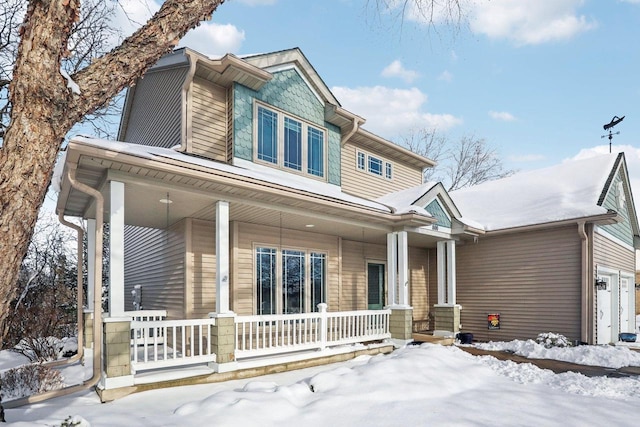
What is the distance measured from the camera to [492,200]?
12430mm

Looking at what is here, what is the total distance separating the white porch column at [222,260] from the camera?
6117 millimetres

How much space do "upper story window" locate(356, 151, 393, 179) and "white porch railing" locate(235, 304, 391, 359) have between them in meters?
4.47

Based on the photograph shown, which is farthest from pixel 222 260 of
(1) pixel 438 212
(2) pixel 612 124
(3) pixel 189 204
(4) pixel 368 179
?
(2) pixel 612 124

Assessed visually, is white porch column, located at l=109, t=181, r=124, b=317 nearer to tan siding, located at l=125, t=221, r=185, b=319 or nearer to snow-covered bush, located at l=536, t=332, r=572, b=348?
tan siding, located at l=125, t=221, r=185, b=319

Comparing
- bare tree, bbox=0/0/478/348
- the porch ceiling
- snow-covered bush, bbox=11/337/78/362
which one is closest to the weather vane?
Result: the porch ceiling

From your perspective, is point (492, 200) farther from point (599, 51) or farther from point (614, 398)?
point (614, 398)

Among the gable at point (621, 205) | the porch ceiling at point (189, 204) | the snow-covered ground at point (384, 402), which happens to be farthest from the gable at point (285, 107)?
the gable at point (621, 205)

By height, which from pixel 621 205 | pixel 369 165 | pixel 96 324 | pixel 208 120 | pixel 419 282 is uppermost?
pixel 208 120

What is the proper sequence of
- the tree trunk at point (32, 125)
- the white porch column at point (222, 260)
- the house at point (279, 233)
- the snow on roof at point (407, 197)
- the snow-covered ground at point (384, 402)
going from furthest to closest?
the snow on roof at point (407, 197), the white porch column at point (222, 260), the house at point (279, 233), the snow-covered ground at point (384, 402), the tree trunk at point (32, 125)

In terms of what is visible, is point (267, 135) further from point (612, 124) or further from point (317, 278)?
point (612, 124)

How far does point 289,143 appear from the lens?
9109 millimetres

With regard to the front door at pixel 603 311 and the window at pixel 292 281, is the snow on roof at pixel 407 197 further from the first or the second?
the front door at pixel 603 311

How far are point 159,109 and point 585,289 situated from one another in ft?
35.3

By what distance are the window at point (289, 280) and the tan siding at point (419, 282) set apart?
11.8 feet
